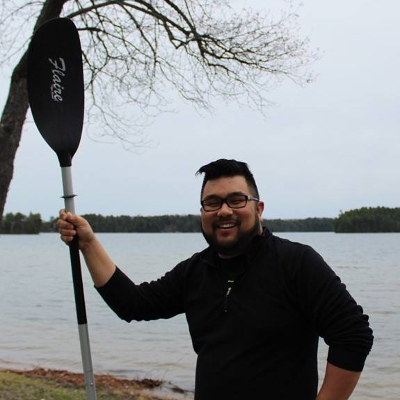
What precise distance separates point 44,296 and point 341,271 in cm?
1794

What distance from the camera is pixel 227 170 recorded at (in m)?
2.67

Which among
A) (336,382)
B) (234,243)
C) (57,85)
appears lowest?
(336,382)

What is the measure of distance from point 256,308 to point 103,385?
7.01 meters

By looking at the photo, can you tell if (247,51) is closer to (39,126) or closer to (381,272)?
(39,126)

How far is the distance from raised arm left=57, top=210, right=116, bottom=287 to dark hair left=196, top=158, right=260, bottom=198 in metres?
0.58

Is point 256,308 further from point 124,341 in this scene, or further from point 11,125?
point 124,341

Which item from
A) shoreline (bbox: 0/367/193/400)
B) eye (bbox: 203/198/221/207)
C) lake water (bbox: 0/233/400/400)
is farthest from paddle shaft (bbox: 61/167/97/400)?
lake water (bbox: 0/233/400/400)

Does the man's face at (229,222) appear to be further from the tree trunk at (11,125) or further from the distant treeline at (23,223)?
the distant treeline at (23,223)

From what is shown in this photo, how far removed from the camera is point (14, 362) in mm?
12320

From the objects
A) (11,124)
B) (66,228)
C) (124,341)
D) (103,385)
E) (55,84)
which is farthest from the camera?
(124,341)

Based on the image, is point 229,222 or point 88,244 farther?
point 88,244

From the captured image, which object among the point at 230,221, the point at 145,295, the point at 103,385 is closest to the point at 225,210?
the point at 230,221

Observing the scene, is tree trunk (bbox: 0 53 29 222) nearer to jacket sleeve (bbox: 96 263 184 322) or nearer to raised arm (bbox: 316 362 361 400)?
jacket sleeve (bbox: 96 263 184 322)

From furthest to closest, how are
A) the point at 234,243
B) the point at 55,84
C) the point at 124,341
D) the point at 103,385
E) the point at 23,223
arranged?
1. the point at 23,223
2. the point at 124,341
3. the point at 103,385
4. the point at 55,84
5. the point at 234,243
